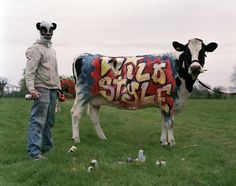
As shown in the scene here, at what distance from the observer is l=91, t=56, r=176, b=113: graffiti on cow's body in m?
9.38

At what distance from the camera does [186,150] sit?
8.74 metres

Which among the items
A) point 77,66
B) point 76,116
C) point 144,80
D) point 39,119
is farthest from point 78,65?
point 39,119

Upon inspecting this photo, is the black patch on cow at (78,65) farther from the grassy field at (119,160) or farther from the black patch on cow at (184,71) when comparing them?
the black patch on cow at (184,71)

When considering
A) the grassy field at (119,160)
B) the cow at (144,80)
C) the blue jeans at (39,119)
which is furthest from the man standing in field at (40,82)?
the cow at (144,80)

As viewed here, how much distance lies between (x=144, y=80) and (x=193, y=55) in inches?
44.6

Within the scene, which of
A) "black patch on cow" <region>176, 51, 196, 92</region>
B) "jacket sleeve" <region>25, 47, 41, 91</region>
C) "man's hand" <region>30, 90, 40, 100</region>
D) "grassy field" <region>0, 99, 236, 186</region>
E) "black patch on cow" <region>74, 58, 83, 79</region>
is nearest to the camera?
"grassy field" <region>0, 99, 236, 186</region>

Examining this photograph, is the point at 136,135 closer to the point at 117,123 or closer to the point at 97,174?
the point at 117,123

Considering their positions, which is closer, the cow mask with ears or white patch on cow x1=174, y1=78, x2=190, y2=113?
the cow mask with ears

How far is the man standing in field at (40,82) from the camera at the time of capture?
748 centimetres

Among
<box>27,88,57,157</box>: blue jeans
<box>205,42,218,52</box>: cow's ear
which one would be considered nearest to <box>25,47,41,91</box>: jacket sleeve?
<box>27,88,57,157</box>: blue jeans

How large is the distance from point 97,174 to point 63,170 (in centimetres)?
51

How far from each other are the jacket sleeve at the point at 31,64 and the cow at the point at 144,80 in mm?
2210

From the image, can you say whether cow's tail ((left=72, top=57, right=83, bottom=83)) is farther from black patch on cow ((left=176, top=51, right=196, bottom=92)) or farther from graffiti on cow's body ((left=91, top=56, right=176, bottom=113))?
black patch on cow ((left=176, top=51, right=196, bottom=92))

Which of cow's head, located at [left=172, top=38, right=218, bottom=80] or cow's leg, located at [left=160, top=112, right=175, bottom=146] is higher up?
cow's head, located at [left=172, top=38, right=218, bottom=80]
